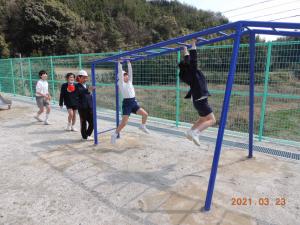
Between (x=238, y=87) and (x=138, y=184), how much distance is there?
3297mm

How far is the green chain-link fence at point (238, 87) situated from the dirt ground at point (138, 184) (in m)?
1.34

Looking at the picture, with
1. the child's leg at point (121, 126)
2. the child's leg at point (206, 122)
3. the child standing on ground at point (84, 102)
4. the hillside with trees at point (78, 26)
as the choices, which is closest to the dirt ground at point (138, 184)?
the child's leg at point (121, 126)

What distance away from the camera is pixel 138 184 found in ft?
10.9

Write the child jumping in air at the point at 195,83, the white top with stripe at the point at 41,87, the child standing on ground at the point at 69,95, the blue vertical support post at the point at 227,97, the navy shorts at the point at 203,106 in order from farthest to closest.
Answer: the white top with stripe at the point at 41,87 < the child standing on ground at the point at 69,95 < the navy shorts at the point at 203,106 < the child jumping in air at the point at 195,83 < the blue vertical support post at the point at 227,97

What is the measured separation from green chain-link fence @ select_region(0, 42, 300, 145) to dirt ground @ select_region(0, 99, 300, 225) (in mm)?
1341

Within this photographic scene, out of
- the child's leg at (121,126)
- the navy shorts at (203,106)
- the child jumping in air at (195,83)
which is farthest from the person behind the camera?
the child's leg at (121,126)

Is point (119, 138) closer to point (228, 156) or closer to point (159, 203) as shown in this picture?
point (228, 156)

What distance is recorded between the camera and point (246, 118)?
599 cm

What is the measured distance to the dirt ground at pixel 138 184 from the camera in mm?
2613

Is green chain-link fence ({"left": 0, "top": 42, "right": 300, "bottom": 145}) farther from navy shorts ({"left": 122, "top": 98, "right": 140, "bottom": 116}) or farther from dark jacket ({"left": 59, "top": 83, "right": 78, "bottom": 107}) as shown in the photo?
dark jacket ({"left": 59, "top": 83, "right": 78, "bottom": 107})

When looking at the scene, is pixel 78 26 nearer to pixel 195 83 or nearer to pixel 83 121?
pixel 83 121

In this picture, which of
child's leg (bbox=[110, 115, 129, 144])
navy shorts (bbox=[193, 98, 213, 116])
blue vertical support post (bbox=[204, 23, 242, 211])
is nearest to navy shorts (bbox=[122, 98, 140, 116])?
child's leg (bbox=[110, 115, 129, 144])

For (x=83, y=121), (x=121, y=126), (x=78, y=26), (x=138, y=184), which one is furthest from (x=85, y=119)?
(x=78, y=26)

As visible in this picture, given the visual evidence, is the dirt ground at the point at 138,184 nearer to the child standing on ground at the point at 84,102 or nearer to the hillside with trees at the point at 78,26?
the child standing on ground at the point at 84,102
